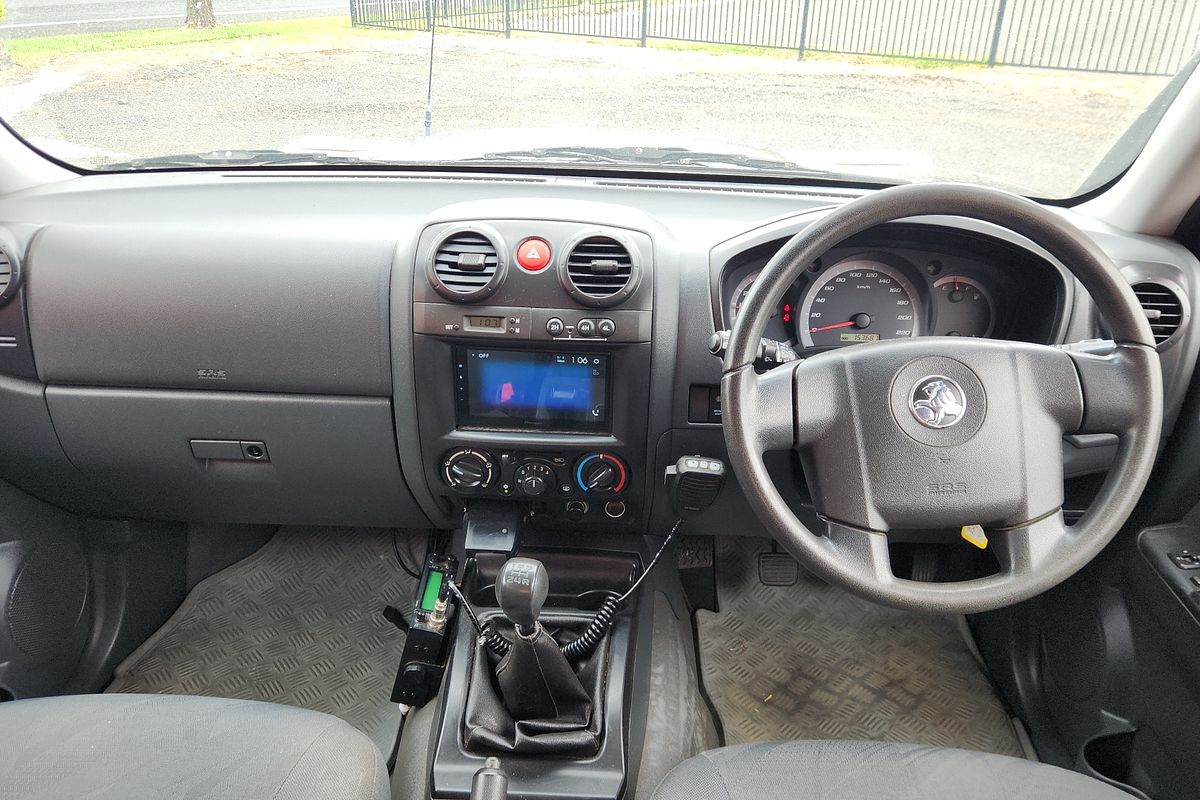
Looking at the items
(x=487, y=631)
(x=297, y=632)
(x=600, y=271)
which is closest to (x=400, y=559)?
(x=297, y=632)

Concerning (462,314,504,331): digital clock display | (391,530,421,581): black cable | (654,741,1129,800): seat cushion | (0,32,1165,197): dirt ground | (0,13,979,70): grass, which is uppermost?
(0,13,979,70): grass

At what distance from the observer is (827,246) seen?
110cm

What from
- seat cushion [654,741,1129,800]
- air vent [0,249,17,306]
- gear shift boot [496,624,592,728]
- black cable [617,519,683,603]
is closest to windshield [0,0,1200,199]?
air vent [0,249,17,306]

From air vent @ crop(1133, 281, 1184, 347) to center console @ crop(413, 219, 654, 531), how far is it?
0.90 metres

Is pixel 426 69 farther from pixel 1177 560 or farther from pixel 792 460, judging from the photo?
pixel 1177 560

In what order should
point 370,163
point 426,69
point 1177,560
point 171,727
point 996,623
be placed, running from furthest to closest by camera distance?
point 996,623 < point 370,163 < point 426,69 < point 1177,560 < point 171,727

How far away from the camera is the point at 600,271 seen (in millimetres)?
1473

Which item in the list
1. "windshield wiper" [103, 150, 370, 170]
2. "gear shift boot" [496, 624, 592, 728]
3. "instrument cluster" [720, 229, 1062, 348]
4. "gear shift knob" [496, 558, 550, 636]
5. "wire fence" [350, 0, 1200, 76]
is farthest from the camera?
"windshield wiper" [103, 150, 370, 170]

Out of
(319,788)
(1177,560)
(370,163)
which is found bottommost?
(319,788)

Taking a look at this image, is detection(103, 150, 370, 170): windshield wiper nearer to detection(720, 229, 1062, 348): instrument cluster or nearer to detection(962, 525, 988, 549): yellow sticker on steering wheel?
detection(720, 229, 1062, 348): instrument cluster

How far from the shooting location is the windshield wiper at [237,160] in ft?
6.13

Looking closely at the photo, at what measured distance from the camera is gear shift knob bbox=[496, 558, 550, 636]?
1.32 m

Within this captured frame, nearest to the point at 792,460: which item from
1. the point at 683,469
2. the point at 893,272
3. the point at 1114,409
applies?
the point at 683,469

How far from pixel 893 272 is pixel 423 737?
1362 millimetres
